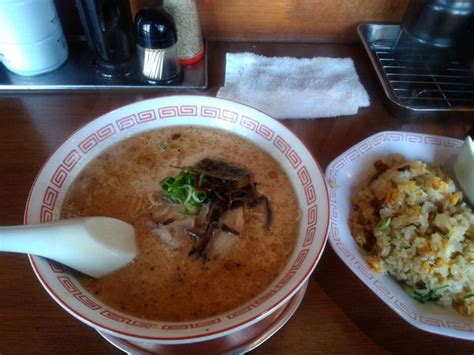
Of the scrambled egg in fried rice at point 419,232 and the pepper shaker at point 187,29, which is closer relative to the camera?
the scrambled egg in fried rice at point 419,232

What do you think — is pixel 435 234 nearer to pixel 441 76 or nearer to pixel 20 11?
pixel 441 76

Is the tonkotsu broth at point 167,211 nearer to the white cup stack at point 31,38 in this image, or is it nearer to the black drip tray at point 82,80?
the black drip tray at point 82,80

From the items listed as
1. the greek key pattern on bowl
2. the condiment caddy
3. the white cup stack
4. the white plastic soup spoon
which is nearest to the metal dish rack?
the greek key pattern on bowl

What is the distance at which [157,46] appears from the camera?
1.35m

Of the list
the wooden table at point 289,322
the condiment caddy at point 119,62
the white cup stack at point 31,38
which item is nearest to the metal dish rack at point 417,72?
the wooden table at point 289,322

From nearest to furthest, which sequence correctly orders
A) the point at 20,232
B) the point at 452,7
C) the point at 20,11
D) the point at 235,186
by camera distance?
the point at 20,232
the point at 235,186
the point at 20,11
the point at 452,7

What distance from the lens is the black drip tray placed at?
1454 millimetres

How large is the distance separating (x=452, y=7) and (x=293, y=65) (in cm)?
60

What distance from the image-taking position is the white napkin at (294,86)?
1.43 meters

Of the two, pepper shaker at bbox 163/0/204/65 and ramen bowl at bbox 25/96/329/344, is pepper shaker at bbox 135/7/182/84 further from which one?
ramen bowl at bbox 25/96/329/344

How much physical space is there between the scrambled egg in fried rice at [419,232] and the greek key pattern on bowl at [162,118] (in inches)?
8.2

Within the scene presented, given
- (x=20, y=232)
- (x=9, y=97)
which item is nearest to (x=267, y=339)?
(x=20, y=232)

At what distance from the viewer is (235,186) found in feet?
3.38

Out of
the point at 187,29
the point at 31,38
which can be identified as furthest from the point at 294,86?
the point at 31,38
